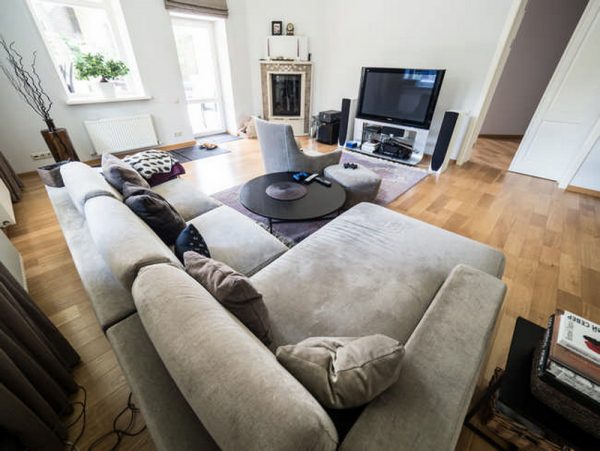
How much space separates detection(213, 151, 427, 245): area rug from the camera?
2.27 meters

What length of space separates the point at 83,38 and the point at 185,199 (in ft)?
10.5

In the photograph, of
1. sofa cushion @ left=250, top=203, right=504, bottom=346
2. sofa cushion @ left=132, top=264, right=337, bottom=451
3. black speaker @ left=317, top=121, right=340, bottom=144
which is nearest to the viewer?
sofa cushion @ left=132, top=264, right=337, bottom=451

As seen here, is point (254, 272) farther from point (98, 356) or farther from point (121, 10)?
point (121, 10)

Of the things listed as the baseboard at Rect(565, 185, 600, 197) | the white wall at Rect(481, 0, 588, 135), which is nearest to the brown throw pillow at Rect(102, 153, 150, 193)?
the baseboard at Rect(565, 185, 600, 197)

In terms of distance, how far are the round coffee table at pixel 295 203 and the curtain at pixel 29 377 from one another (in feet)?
3.83

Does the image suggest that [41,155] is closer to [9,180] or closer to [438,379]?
[9,180]

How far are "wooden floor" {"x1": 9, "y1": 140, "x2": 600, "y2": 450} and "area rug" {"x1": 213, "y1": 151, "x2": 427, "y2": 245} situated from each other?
0.49 ft

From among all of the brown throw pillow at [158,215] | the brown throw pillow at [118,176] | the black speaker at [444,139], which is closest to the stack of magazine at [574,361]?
the brown throw pillow at [158,215]

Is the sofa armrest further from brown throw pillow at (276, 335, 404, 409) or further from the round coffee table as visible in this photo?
the round coffee table

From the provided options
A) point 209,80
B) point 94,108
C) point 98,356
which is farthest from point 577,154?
point 94,108

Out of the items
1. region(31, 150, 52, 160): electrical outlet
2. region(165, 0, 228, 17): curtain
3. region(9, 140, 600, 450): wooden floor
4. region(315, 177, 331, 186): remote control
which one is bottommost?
region(9, 140, 600, 450): wooden floor

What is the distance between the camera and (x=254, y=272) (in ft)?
4.36

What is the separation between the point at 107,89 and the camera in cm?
342

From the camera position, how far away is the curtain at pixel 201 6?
11.5ft
